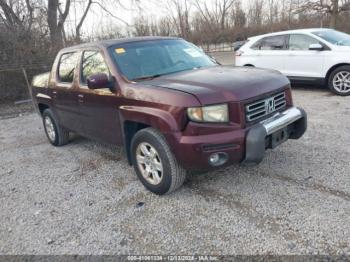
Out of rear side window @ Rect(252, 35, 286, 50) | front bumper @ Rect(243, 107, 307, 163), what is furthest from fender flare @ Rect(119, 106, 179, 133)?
rear side window @ Rect(252, 35, 286, 50)

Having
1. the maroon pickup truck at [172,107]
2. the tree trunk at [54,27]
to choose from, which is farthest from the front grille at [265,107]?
the tree trunk at [54,27]

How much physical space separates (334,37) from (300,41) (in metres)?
0.78

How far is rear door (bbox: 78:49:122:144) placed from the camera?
4.05 meters

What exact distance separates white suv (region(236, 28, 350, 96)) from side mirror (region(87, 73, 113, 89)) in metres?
5.86

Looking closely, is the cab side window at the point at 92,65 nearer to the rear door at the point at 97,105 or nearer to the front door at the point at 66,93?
the rear door at the point at 97,105

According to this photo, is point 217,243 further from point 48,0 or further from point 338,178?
point 48,0

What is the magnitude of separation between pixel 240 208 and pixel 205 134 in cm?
86

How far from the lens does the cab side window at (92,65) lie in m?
4.17

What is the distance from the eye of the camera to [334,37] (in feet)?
26.2

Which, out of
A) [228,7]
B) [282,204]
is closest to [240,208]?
[282,204]

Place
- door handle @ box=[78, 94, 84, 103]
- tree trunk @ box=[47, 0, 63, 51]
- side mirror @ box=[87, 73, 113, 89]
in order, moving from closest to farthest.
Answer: side mirror @ box=[87, 73, 113, 89] < door handle @ box=[78, 94, 84, 103] < tree trunk @ box=[47, 0, 63, 51]

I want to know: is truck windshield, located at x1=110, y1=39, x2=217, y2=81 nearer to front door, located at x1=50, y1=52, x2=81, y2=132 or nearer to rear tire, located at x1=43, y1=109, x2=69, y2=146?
front door, located at x1=50, y1=52, x2=81, y2=132

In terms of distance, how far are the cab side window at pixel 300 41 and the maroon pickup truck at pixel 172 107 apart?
446 centimetres

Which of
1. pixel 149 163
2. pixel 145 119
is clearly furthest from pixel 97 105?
pixel 149 163
